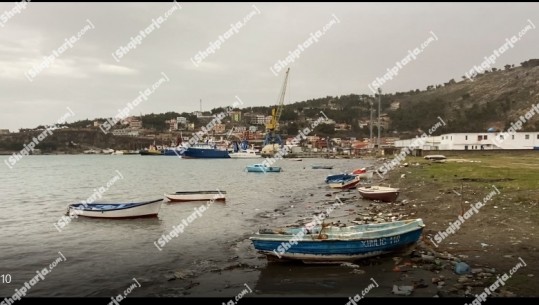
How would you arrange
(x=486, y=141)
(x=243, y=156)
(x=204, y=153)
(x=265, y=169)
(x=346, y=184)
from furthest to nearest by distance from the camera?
1. (x=243, y=156)
2. (x=204, y=153)
3. (x=486, y=141)
4. (x=265, y=169)
5. (x=346, y=184)

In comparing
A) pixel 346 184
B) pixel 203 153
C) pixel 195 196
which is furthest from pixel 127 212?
pixel 203 153

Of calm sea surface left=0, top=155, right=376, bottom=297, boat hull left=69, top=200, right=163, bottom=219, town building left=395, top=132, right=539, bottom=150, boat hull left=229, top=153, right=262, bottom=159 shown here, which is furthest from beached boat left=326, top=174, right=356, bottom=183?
boat hull left=229, top=153, right=262, bottom=159

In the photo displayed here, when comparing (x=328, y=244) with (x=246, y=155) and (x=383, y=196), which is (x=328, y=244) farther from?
(x=246, y=155)

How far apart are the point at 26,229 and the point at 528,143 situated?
93.5 m

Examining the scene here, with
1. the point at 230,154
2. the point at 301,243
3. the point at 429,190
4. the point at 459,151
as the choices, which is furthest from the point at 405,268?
the point at 230,154

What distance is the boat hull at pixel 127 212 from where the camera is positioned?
1136 inches

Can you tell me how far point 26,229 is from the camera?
88.0 ft

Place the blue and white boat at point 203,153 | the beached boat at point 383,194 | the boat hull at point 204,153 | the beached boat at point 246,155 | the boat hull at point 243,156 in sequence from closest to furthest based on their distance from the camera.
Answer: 1. the beached boat at point 383,194
2. the blue and white boat at point 203,153
3. the boat hull at point 204,153
4. the boat hull at point 243,156
5. the beached boat at point 246,155

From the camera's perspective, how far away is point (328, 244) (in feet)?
51.2

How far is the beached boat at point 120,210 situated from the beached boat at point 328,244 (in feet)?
49.0

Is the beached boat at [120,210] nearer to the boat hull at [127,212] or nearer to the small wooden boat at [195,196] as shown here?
the boat hull at [127,212]

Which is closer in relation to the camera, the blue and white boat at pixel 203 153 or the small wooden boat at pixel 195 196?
the small wooden boat at pixel 195 196

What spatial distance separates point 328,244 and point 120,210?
58.7 feet

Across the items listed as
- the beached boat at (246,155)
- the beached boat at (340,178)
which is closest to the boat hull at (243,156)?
the beached boat at (246,155)
